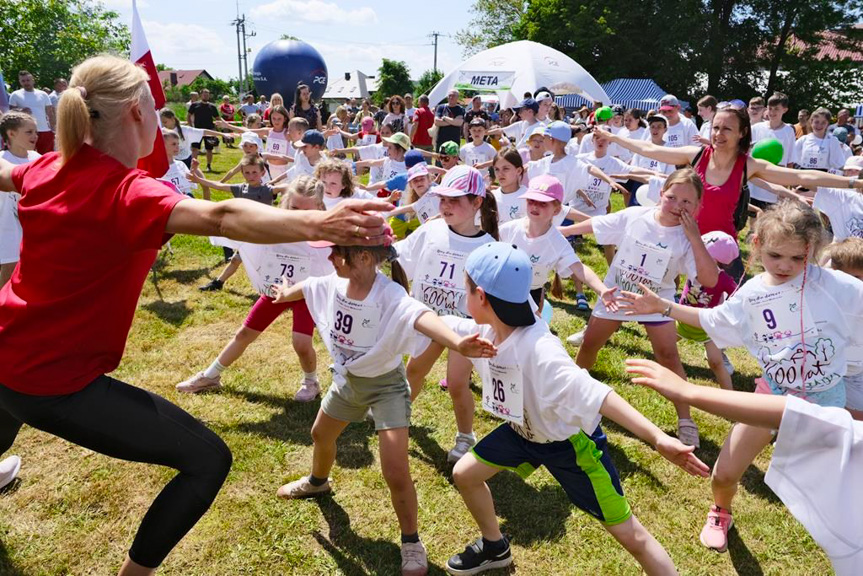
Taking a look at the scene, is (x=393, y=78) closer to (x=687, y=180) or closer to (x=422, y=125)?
(x=422, y=125)

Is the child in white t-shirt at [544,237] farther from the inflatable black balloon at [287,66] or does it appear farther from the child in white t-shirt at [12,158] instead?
the inflatable black balloon at [287,66]

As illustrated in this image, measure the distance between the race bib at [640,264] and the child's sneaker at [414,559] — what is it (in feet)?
7.58

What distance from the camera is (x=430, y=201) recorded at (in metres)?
7.17

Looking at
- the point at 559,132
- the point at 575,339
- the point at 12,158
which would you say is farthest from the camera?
the point at 559,132

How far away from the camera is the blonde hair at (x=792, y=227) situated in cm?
291

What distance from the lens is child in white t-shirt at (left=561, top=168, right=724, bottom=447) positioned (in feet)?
13.3

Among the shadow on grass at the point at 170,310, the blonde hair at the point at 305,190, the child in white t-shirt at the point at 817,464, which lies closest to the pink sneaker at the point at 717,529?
the child in white t-shirt at the point at 817,464

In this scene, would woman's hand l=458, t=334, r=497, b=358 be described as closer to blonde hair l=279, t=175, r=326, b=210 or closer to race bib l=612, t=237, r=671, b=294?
race bib l=612, t=237, r=671, b=294

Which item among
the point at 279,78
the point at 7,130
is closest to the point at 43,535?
the point at 7,130

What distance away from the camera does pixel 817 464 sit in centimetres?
168

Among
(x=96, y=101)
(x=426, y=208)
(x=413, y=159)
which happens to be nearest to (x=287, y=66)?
(x=413, y=159)

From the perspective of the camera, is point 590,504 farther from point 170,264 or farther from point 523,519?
point 170,264

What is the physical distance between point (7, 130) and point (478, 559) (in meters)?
5.79

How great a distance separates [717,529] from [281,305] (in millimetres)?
3469
